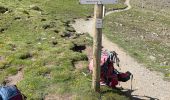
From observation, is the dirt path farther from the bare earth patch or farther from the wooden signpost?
the bare earth patch

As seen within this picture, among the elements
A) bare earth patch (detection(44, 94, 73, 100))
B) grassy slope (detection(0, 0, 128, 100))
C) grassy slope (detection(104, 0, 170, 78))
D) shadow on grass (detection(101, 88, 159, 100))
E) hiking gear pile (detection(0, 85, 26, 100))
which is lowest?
grassy slope (detection(104, 0, 170, 78))

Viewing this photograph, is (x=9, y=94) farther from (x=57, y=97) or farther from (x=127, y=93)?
(x=127, y=93)

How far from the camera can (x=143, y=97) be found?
2198 cm

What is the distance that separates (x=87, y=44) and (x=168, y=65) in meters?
6.76

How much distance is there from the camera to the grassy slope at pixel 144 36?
31.5 metres

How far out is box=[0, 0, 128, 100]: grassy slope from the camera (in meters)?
20.3

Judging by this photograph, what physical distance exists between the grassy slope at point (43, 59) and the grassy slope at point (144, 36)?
515 cm

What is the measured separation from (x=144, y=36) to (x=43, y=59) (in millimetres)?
21514

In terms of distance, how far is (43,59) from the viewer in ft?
81.7

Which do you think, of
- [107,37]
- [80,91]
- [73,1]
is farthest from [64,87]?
[73,1]

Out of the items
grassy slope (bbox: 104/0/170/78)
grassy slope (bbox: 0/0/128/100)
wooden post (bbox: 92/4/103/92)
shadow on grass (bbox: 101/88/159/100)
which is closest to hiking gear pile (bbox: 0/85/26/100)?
grassy slope (bbox: 0/0/128/100)

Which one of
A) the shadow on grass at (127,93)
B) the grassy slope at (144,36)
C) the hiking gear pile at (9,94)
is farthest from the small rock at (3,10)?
the hiking gear pile at (9,94)

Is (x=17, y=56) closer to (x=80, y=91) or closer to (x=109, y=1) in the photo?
(x=80, y=91)

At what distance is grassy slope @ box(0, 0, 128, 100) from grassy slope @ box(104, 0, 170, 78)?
5.15 meters
